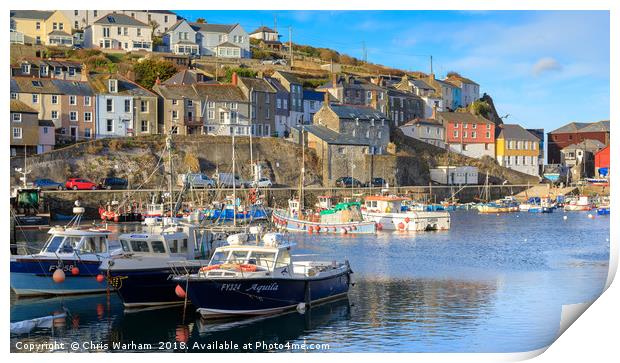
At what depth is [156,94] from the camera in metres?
42.3

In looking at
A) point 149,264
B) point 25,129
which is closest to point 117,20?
point 25,129

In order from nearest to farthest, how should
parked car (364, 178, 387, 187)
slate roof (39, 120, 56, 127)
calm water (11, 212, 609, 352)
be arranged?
calm water (11, 212, 609, 352) < slate roof (39, 120, 56, 127) < parked car (364, 178, 387, 187)

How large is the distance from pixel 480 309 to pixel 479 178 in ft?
120

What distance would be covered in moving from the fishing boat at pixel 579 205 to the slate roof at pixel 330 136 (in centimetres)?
1076

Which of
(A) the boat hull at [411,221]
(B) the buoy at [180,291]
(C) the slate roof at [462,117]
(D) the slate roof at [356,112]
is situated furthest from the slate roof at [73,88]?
(B) the buoy at [180,291]

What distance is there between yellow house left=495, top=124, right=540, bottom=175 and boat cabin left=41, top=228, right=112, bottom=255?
1610 inches

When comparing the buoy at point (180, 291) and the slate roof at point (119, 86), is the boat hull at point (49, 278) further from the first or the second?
the slate roof at point (119, 86)

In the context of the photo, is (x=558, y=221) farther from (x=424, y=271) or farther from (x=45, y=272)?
(x=45, y=272)

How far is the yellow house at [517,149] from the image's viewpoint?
54812 mm

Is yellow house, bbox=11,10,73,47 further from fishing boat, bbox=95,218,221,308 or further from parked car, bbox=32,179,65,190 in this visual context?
fishing boat, bbox=95,218,221,308

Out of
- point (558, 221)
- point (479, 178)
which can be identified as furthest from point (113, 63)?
point (558, 221)

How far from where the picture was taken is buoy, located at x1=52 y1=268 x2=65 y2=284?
15876mm

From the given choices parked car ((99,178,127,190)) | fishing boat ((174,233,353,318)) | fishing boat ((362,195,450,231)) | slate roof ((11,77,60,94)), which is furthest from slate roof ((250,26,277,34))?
fishing boat ((174,233,353,318))

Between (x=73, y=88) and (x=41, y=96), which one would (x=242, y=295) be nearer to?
(x=41, y=96)
